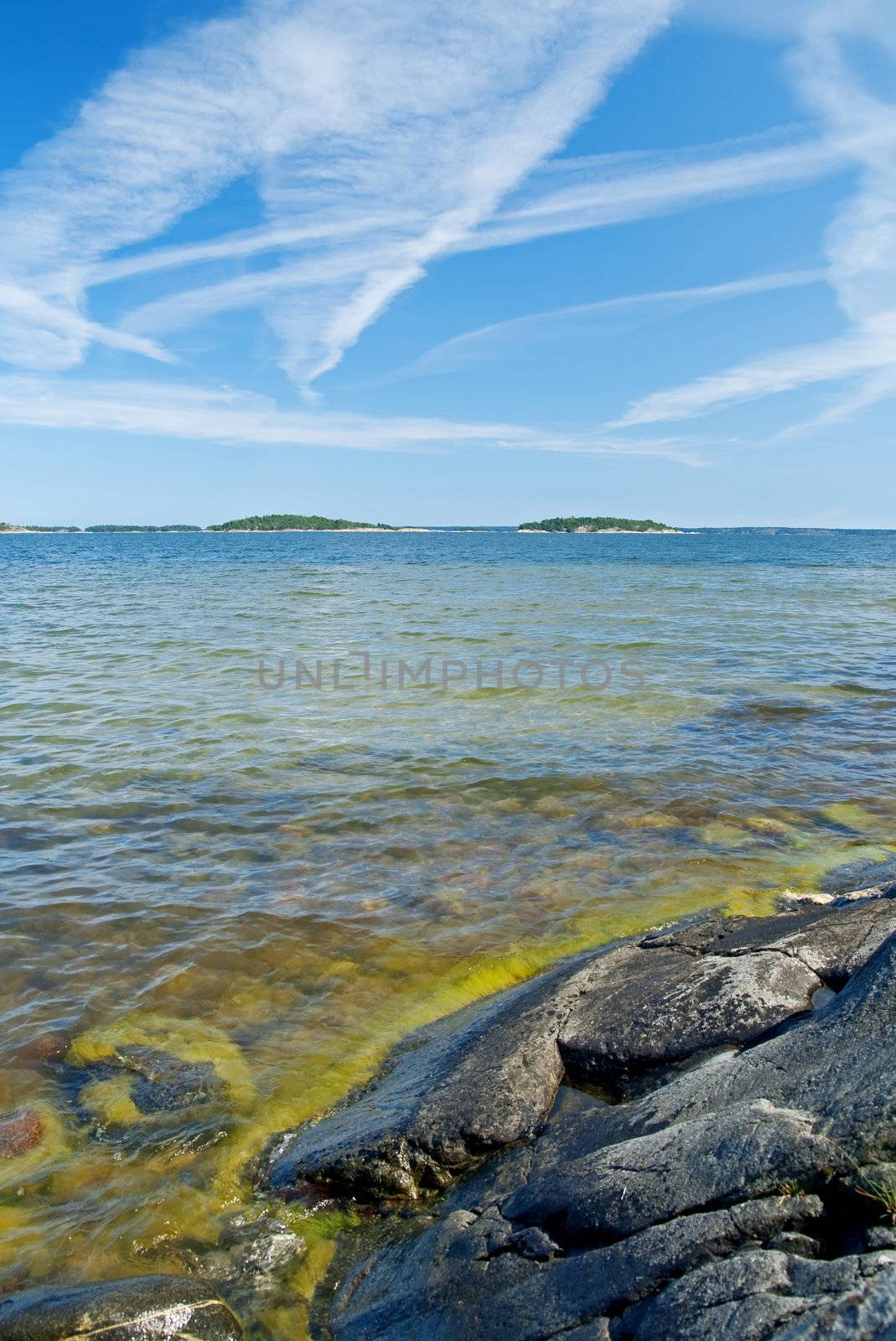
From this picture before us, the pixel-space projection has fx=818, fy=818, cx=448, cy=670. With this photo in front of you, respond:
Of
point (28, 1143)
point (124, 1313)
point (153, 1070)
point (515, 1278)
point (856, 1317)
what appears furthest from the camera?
point (153, 1070)

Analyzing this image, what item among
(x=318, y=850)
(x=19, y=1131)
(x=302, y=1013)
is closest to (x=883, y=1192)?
(x=302, y=1013)

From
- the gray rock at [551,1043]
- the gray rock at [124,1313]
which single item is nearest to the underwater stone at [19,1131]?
the gray rock at [124,1313]

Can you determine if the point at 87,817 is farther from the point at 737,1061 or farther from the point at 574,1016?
the point at 737,1061

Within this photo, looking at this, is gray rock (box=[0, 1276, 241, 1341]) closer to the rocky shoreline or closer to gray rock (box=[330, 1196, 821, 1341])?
the rocky shoreline

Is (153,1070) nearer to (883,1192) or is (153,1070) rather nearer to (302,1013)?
(302,1013)

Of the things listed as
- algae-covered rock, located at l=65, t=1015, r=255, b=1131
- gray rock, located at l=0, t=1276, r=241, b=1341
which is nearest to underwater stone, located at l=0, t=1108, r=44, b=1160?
algae-covered rock, located at l=65, t=1015, r=255, b=1131

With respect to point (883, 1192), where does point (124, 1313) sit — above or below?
below

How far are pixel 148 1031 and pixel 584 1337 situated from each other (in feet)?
12.6

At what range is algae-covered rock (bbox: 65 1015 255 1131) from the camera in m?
4.71

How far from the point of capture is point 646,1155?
10.4 ft

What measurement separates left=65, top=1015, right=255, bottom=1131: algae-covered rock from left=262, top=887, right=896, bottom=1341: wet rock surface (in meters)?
0.71

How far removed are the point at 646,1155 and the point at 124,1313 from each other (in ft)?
6.79

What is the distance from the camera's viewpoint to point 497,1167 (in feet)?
12.2

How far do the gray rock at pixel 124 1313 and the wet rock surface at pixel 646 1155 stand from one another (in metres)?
0.45
